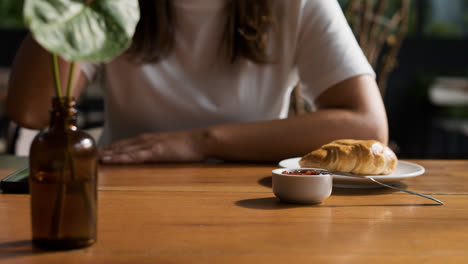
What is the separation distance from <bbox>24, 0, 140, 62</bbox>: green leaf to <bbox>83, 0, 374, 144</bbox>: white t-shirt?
1.00 metres

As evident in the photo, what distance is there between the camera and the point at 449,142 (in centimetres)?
482

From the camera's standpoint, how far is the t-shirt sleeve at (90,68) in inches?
54.4

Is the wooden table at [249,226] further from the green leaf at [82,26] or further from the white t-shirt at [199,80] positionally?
the white t-shirt at [199,80]

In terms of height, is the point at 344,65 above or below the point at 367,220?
above

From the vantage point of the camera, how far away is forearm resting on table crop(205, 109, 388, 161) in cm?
115

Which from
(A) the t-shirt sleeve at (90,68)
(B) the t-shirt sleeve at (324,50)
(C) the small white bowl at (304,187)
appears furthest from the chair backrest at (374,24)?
(C) the small white bowl at (304,187)

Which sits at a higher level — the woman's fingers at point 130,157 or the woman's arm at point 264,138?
the woman's arm at point 264,138

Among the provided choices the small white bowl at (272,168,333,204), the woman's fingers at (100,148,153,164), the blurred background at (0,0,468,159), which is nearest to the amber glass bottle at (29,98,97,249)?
the small white bowl at (272,168,333,204)

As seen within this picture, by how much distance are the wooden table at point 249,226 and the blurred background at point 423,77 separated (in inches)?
155

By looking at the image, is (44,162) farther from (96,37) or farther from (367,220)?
(367,220)

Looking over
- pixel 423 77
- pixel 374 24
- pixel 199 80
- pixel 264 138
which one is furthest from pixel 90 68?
pixel 423 77

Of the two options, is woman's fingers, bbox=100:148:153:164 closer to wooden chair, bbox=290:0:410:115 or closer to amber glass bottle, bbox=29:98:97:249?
amber glass bottle, bbox=29:98:97:249

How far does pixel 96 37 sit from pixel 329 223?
0.36 m

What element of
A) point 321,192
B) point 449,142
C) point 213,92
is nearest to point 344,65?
point 213,92
